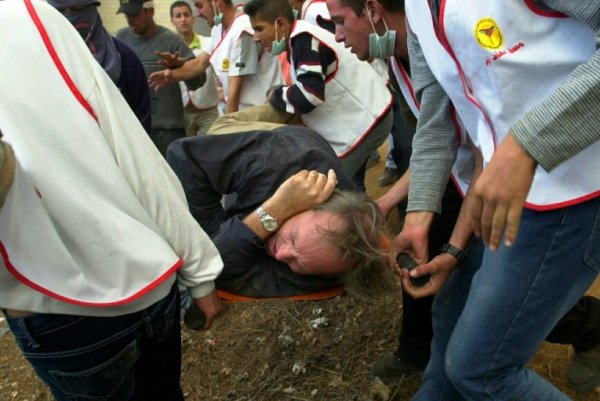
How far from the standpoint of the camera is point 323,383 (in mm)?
2377

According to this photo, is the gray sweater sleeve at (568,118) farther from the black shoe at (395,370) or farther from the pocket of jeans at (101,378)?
the black shoe at (395,370)

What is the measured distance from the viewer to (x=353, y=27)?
2.03 m

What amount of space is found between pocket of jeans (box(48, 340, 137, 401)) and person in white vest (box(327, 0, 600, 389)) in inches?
42.7

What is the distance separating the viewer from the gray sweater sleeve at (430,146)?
143 cm

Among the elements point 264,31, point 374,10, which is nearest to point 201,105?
point 264,31

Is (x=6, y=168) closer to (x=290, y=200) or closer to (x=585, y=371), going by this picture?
(x=290, y=200)

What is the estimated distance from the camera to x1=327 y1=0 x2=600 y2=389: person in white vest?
1.83 meters

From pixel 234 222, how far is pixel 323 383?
39.2 inches

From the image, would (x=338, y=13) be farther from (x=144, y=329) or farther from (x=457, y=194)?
(x=144, y=329)

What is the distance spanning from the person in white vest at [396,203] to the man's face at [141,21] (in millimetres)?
2118

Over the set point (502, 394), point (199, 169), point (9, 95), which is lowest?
point (502, 394)

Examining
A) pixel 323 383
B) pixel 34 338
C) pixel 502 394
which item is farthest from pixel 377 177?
pixel 34 338

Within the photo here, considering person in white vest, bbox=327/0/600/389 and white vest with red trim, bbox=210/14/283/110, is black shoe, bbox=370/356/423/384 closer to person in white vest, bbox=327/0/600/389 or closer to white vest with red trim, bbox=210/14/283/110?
person in white vest, bbox=327/0/600/389

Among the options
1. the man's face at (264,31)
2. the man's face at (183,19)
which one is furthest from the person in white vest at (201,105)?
the man's face at (183,19)
